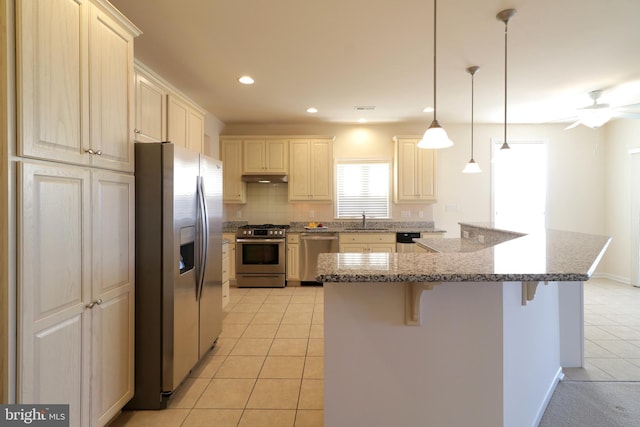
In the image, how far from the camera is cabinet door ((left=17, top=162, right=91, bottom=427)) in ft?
4.01

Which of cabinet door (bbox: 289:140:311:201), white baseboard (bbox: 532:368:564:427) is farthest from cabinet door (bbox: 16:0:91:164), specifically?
cabinet door (bbox: 289:140:311:201)

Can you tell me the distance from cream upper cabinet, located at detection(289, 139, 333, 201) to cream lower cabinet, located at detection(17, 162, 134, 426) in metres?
3.35

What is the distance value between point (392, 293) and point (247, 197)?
4.40 meters

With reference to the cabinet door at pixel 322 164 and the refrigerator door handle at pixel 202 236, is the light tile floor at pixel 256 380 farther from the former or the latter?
the cabinet door at pixel 322 164

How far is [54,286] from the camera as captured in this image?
4.41 ft

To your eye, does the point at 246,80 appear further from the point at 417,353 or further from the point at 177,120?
the point at 417,353

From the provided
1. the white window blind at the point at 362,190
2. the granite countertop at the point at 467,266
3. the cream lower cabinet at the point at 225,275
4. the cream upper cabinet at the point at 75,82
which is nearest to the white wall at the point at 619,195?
the white window blind at the point at 362,190

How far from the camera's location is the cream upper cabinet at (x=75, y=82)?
1.23m

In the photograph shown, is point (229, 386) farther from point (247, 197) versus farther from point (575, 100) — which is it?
point (575, 100)

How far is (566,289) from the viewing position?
235cm

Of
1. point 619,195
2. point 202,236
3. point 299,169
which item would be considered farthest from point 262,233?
point 619,195

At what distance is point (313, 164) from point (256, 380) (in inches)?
139

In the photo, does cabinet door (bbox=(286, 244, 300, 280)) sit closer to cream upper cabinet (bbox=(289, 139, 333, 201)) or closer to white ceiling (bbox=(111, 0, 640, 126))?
cream upper cabinet (bbox=(289, 139, 333, 201))

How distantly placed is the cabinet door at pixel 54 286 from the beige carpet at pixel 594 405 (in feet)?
8.49
